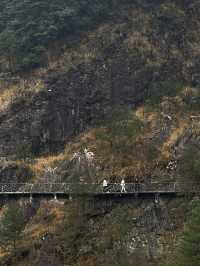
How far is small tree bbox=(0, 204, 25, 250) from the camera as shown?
4241cm

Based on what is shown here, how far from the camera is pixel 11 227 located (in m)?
42.5

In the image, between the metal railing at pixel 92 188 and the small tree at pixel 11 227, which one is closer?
the small tree at pixel 11 227

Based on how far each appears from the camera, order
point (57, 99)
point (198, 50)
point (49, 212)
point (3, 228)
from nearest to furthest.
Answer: point (3, 228) < point (49, 212) < point (57, 99) < point (198, 50)

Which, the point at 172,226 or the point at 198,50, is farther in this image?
the point at 198,50

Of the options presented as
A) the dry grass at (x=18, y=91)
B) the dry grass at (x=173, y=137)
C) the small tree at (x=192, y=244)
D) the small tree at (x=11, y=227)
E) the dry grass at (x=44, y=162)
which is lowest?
the dry grass at (x=44, y=162)

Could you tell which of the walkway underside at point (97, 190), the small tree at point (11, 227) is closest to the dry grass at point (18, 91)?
the walkway underside at point (97, 190)

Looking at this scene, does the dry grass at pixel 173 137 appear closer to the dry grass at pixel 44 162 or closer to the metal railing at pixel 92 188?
the metal railing at pixel 92 188

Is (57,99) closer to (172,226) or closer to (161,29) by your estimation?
(161,29)

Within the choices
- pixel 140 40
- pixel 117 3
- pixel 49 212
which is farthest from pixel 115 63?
pixel 49 212

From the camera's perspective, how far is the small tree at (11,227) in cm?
4241

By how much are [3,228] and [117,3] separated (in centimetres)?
3122

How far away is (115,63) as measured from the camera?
60125 mm

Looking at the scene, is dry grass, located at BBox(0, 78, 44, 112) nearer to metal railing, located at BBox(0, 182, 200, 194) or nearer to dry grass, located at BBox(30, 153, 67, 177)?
dry grass, located at BBox(30, 153, 67, 177)

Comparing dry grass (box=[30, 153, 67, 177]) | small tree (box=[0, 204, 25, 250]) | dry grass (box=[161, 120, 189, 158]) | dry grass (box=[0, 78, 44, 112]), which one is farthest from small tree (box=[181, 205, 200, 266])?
dry grass (box=[0, 78, 44, 112])
